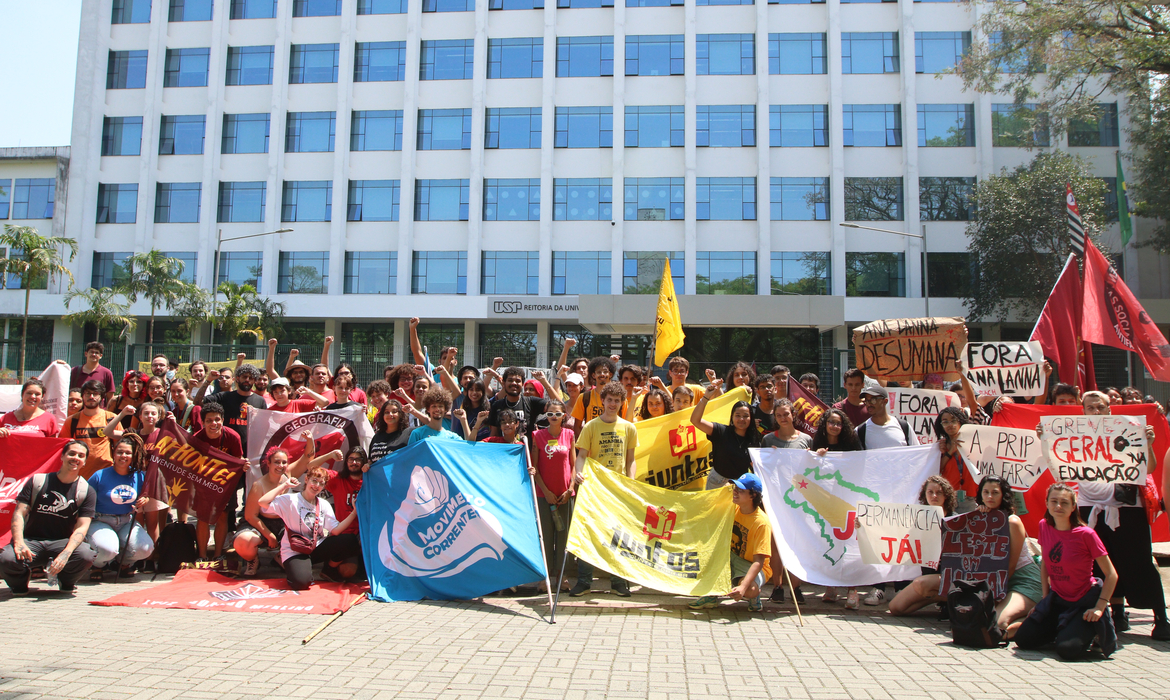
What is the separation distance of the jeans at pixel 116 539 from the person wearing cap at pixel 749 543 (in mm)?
5637

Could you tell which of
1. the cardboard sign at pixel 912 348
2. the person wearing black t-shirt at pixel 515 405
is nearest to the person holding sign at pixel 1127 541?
the cardboard sign at pixel 912 348

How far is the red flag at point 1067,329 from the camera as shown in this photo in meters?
9.36

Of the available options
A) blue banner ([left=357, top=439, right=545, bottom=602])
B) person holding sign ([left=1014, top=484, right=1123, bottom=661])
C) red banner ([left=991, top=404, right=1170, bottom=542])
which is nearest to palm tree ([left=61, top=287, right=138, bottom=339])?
blue banner ([left=357, top=439, right=545, bottom=602])

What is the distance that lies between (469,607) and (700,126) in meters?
32.9

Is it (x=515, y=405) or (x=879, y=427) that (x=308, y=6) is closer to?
(x=515, y=405)

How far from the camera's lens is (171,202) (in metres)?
38.7

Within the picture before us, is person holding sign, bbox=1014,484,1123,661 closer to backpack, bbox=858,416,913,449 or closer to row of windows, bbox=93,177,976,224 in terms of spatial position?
backpack, bbox=858,416,913,449

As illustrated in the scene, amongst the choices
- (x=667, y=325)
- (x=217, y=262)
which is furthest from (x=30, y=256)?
(x=667, y=325)

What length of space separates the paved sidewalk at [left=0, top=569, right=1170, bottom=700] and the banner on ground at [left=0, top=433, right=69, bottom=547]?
1230mm

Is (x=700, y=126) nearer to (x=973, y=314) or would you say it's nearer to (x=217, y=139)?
(x=973, y=314)

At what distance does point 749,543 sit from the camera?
23.8 ft

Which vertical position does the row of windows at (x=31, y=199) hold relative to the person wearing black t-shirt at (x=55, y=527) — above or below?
above

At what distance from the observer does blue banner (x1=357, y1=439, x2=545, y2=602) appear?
23.5 ft

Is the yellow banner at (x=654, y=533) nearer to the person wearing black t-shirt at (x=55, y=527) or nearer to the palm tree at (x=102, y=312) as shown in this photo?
the person wearing black t-shirt at (x=55, y=527)
